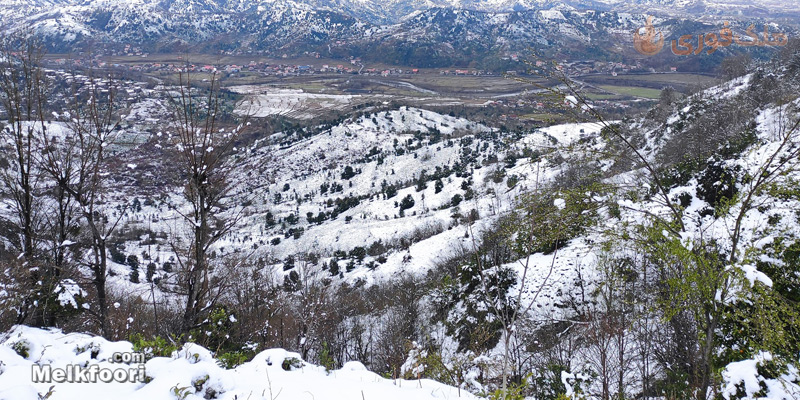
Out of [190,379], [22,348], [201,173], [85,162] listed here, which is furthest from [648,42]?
[22,348]

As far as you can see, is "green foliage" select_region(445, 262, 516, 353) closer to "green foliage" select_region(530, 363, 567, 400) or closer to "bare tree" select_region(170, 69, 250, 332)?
"green foliage" select_region(530, 363, 567, 400)

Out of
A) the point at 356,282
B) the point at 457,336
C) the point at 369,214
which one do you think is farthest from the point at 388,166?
the point at 457,336

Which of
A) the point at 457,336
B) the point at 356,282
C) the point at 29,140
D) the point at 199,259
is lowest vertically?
the point at 356,282

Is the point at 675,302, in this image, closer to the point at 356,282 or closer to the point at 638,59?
the point at 356,282

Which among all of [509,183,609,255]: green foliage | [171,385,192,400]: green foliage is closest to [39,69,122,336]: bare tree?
[171,385,192,400]: green foliage

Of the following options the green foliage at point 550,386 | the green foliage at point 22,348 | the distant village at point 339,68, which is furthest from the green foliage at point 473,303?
the distant village at point 339,68

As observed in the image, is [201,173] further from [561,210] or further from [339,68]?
[339,68]
